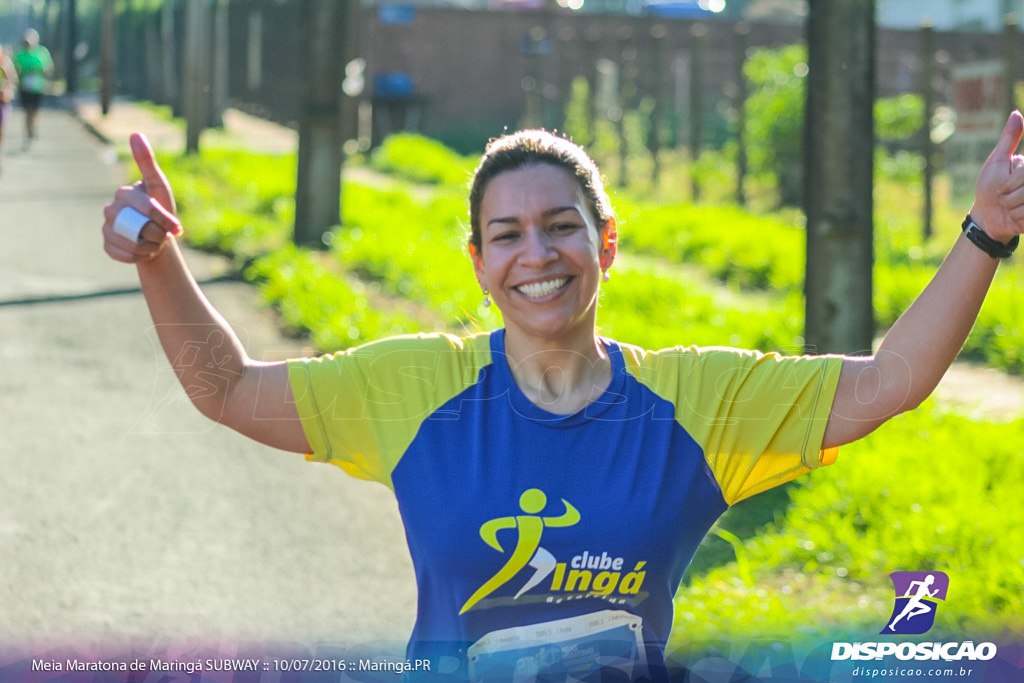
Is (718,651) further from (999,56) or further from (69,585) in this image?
(999,56)

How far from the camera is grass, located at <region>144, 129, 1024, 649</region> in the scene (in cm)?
458

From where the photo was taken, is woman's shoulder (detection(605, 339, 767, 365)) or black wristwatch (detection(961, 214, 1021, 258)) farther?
woman's shoulder (detection(605, 339, 767, 365))

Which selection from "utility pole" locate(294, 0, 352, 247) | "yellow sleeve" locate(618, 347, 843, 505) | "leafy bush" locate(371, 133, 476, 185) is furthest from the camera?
"leafy bush" locate(371, 133, 476, 185)

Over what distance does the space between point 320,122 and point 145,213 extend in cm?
971

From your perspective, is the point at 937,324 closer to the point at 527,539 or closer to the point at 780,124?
the point at 527,539

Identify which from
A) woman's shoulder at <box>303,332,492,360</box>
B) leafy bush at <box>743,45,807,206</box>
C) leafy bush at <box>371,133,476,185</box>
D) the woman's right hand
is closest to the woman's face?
woman's shoulder at <box>303,332,492,360</box>

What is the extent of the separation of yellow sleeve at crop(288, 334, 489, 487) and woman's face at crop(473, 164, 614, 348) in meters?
0.15

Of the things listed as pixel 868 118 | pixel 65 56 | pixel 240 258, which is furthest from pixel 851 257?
pixel 65 56

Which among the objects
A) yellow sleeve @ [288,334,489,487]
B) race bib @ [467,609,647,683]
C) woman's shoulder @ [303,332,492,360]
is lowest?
race bib @ [467,609,647,683]

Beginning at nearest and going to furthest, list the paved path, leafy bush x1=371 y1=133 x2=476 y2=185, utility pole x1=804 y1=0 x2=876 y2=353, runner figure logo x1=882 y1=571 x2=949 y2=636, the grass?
runner figure logo x1=882 y1=571 x2=949 y2=636
the grass
the paved path
utility pole x1=804 y1=0 x2=876 y2=353
leafy bush x1=371 y1=133 x2=476 y2=185

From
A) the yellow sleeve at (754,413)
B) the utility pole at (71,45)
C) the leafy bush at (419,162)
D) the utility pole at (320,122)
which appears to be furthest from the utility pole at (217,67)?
the yellow sleeve at (754,413)

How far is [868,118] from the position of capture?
20.2ft

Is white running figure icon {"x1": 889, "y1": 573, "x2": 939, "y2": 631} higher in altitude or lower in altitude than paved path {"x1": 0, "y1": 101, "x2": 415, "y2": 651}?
higher

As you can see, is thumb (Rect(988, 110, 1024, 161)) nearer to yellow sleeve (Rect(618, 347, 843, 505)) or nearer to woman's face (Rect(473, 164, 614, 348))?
yellow sleeve (Rect(618, 347, 843, 505))
